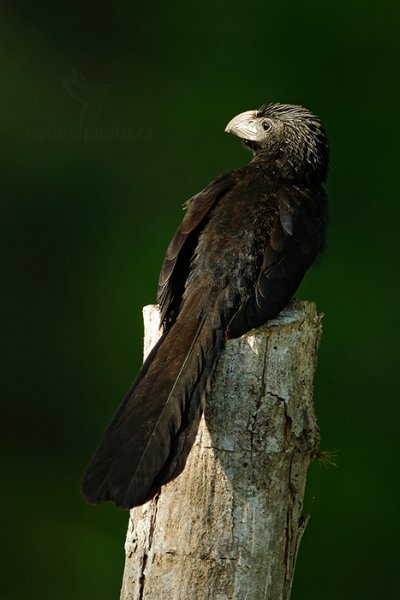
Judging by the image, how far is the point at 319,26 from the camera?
7082 mm

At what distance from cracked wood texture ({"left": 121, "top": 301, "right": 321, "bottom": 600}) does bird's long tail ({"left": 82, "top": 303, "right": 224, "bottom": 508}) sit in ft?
0.27

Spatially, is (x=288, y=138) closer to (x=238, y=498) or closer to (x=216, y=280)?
(x=216, y=280)

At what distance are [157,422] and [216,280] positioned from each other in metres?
0.70

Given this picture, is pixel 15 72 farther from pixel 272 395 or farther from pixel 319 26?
pixel 272 395

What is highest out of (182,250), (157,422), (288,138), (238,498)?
(288,138)

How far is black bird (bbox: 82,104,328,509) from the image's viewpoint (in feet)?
9.36

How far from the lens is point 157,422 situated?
2.94 meters

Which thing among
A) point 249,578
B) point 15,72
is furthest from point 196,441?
point 15,72

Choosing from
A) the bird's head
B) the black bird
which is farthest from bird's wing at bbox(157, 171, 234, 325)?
the bird's head

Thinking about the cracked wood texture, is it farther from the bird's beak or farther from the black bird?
the bird's beak

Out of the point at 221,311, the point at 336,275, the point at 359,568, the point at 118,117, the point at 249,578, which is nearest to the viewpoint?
the point at 249,578

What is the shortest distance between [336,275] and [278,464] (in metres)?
3.77

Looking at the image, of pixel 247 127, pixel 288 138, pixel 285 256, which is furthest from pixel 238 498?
pixel 247 127

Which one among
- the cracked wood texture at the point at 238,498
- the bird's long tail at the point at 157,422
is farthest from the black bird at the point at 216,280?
the cracked wood texture at the point at 238,498
